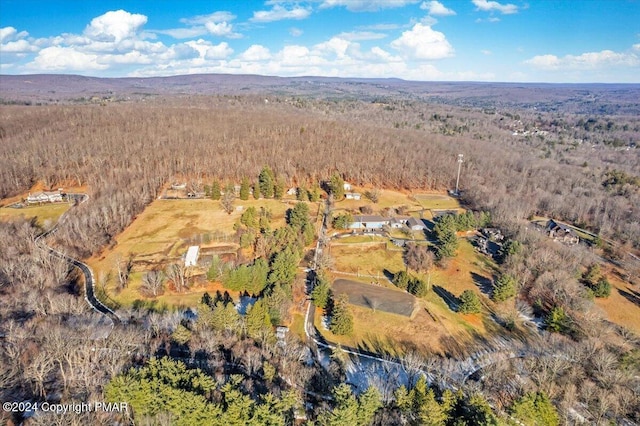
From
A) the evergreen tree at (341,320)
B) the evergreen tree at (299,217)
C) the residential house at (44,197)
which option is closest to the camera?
the evergreen tree at (341,320)

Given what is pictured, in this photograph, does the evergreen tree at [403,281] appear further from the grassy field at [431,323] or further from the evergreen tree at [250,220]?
the evergreen tree at [250,220]

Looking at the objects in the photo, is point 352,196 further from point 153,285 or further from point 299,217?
point 153,285

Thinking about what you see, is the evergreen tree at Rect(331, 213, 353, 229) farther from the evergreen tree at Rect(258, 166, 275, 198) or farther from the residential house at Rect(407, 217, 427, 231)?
the evergreen tree at Rect(258, 166, 275, 198)

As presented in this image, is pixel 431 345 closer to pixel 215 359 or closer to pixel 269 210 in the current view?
pixel 215 359

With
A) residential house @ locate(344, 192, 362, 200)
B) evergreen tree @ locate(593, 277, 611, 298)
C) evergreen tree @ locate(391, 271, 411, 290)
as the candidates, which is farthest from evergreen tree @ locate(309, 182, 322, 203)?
evergreen tree @ locate(593, 277, 611, 298)

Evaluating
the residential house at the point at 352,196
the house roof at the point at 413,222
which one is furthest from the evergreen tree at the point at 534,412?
the residential house at the point at 352,196
